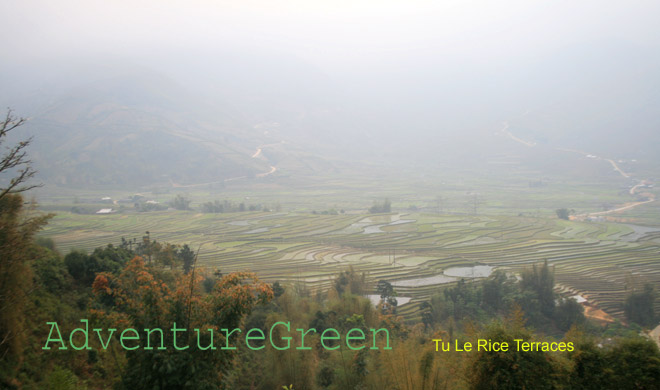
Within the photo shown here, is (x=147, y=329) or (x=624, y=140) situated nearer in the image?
(x=147, y=329)

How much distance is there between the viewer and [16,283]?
7.20m

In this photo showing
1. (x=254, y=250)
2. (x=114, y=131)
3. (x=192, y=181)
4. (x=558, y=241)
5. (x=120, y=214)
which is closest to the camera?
(x=254, y=250)

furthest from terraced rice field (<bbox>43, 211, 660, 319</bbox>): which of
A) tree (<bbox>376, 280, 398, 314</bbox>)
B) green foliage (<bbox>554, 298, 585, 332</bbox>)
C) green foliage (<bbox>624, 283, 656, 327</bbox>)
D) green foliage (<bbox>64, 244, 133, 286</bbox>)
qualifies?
green foliage (<bbox>64, 244, 133, 286</bbox>)

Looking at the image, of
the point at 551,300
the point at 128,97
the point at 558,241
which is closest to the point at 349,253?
the point at 551,300

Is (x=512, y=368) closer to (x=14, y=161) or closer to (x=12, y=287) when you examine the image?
(x=12, y=287)

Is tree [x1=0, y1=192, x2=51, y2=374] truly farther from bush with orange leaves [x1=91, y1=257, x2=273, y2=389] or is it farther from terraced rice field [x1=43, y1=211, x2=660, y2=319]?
terraced rice field [x1=43, y1=211, x2=660, y2=319]

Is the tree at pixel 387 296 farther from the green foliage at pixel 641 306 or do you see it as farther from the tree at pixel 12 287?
the tree at pixel 12 287

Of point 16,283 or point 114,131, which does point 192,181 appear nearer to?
point 114,131

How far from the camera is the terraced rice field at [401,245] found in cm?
3058

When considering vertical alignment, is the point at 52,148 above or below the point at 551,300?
above

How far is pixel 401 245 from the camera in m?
42.4

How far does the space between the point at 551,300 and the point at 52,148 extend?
428ft

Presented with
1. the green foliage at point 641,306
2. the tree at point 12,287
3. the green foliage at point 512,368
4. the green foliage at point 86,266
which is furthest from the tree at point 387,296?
the tree at point 12,287

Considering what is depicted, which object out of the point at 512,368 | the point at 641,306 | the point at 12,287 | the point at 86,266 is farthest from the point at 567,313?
the point at 12,287
